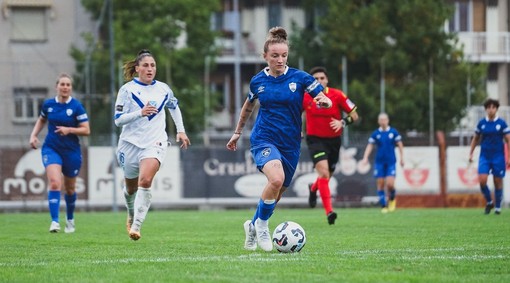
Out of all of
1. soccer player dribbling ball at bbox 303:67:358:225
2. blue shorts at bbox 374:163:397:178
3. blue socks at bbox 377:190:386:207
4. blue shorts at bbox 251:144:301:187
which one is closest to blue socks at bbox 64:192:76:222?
soccer player dribbling ball at bbox 303:67:358:225

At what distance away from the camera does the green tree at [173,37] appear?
4209 centimetres

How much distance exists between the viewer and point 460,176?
32.2 metres

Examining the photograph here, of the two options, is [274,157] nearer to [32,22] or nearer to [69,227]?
[69,227]

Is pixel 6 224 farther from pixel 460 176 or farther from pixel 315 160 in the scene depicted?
pixel 460 176

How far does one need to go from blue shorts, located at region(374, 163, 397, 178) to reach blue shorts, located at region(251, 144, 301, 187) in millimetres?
13997

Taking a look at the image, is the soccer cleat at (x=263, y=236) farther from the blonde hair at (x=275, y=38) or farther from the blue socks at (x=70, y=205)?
the blue socks at (x=70, y=205)

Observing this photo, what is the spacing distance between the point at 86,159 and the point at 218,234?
53.1ft

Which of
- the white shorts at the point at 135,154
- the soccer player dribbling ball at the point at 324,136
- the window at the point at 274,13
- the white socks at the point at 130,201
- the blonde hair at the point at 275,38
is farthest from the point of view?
the window at the point at 274,13

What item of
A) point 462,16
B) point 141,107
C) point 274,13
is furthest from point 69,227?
point 462,16

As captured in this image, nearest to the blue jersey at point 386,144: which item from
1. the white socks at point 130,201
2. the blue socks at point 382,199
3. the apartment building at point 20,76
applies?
the blue socks at point 382,199

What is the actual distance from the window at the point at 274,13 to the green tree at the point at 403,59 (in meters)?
8.36

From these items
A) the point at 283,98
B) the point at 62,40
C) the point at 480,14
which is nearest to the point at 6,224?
the point at 283,98

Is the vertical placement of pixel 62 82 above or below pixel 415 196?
above

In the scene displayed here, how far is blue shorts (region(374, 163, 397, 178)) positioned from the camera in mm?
25922
